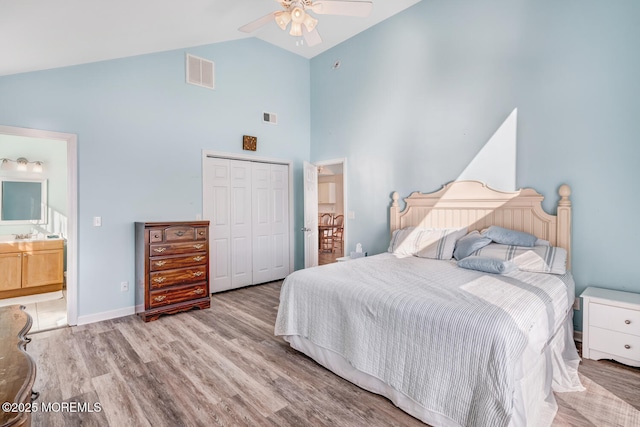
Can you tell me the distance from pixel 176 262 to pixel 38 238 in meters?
2.59

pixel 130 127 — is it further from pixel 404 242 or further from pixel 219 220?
pixel 404 242

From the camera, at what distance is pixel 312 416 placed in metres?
1.90

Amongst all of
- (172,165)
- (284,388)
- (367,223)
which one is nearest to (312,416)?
(284,388)

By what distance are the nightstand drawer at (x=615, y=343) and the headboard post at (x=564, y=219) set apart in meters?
0.64

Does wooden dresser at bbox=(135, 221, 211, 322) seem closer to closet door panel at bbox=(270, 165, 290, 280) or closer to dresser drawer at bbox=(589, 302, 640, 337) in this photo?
closet door panel at bbox=(270, 165, 290, 280)

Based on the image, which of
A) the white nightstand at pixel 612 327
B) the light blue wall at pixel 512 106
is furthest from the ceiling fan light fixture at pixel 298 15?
the white nightstand at pixel 612 327

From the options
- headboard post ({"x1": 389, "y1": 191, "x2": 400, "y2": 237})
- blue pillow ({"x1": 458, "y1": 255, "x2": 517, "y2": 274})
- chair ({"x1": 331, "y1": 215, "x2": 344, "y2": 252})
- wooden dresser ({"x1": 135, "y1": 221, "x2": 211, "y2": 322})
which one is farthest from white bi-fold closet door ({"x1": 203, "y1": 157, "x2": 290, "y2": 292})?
chair ({"x1": 331, "y1": 215, "x2": 344, "y2": 252})

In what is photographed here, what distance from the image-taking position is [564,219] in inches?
115

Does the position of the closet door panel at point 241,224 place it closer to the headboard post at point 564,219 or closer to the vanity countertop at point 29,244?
the vanity countertop at point 29,244

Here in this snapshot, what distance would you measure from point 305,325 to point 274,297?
1992mm

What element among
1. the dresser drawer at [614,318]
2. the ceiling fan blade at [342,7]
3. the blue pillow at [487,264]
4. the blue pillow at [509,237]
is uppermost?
the ceiling fan blade at [342,7]

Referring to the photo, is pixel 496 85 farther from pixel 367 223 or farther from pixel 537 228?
pixel 367 223

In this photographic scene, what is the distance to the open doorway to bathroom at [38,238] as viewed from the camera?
412cm

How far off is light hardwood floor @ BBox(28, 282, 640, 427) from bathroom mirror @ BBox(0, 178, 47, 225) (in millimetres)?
2494
